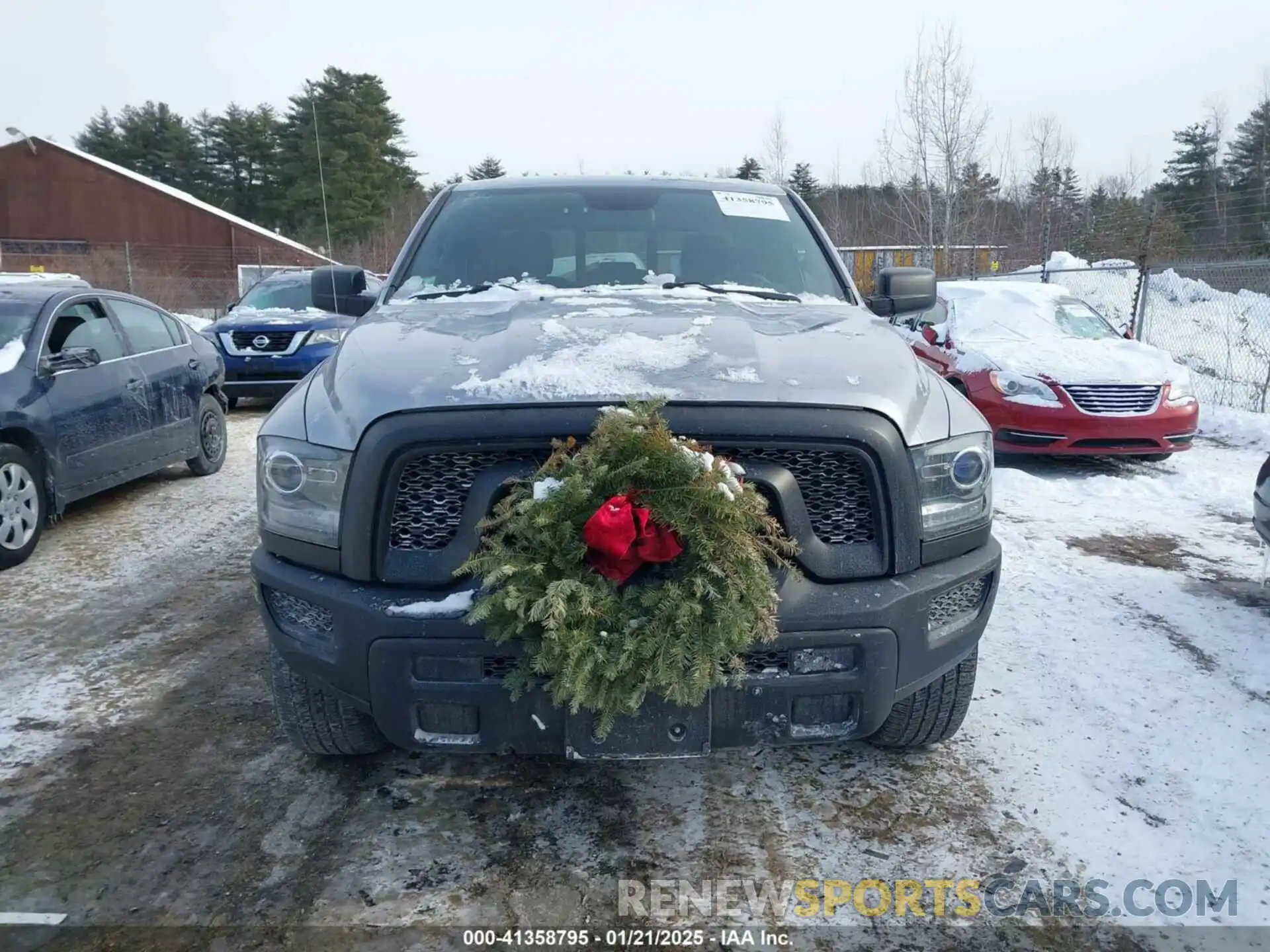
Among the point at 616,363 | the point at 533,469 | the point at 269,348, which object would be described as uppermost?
the point at 616,363

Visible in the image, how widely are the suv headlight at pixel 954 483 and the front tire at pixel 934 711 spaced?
0.47 metres

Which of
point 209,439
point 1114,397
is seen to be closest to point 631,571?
point 209,439

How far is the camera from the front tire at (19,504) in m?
4.89

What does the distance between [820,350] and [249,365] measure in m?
9.10

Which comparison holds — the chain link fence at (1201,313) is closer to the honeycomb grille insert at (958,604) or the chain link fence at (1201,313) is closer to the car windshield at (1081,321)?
the car windshield at (1081,321)

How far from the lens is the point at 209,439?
7.36 metres

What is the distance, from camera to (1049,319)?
9.11m

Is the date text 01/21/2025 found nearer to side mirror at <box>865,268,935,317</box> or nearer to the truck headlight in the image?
side mirror at <box>865,268,935,317</box>

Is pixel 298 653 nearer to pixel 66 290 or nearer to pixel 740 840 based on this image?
pixel 740 840

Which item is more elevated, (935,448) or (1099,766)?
(935,448)

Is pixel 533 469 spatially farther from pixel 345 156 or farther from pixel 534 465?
pixel 345 156

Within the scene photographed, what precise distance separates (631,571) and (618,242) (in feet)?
6.74

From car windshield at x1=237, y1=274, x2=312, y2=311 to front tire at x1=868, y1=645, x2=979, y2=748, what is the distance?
33.0 ft

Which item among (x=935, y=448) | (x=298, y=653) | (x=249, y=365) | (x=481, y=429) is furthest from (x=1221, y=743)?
(x=249, y=365)
